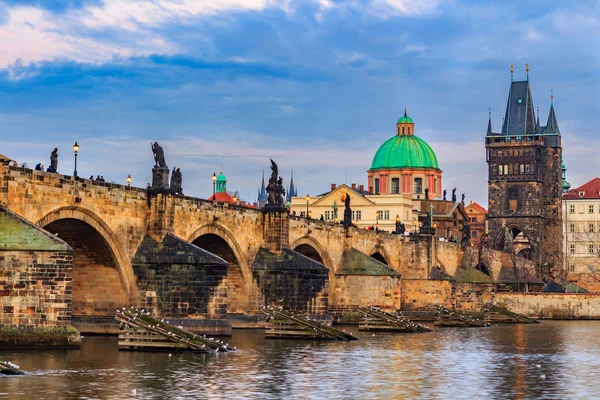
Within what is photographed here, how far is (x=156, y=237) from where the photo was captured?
5809 centimetres

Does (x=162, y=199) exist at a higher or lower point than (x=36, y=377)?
higher

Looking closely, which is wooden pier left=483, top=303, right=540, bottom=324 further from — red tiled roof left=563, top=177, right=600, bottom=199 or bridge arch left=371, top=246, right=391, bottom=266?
red tiled roof left=563, top=177, right=600, bottom=199

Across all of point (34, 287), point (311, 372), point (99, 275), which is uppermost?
point (99, 275)

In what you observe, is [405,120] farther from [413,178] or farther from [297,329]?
[297,329]

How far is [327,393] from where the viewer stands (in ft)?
121

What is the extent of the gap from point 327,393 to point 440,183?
139920 mm

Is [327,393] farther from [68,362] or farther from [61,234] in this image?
[61,234]

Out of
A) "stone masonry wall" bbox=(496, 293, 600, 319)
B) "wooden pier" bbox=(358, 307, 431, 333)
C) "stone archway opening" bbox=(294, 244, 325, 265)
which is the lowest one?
"wooden pier" bbox=(358, 307, 431, 333)

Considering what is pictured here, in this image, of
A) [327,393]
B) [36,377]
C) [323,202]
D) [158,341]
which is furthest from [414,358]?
[323,202]

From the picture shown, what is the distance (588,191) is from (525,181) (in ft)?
48.9

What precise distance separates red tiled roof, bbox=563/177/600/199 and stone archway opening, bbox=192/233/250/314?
115162 millimetres

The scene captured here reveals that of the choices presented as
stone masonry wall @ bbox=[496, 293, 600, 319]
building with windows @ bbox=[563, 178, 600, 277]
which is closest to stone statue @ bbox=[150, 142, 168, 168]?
stone masonry wall @ bbox=[496, 293, 600, 319]

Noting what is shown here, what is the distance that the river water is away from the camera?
36.6 metres

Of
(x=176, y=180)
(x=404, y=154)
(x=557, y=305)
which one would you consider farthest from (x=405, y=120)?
(x=176, y=180)
